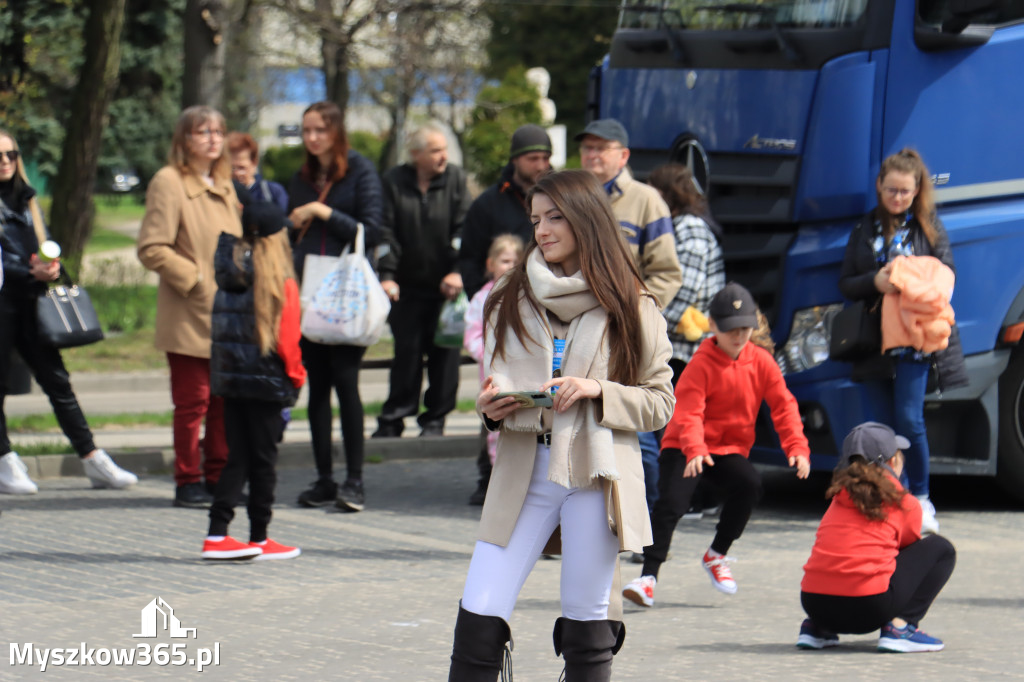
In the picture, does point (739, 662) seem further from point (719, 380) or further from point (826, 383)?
point (826, 383)

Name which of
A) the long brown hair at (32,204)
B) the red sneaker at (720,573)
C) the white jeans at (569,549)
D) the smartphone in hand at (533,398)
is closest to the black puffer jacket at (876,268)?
the red sneaker at (720,573)

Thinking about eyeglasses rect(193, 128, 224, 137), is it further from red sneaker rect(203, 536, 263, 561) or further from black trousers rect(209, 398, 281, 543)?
red sneaker rect(203, 536, 263, 561)

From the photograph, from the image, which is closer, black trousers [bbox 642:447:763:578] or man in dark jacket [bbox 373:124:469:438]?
black trousers [bbox 642:447:763:578]

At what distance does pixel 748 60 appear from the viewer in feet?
28.4

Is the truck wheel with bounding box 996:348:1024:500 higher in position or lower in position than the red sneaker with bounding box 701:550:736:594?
higher

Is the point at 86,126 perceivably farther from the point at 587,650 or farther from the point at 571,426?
the point at 587,650

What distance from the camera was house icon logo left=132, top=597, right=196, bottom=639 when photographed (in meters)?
5.72

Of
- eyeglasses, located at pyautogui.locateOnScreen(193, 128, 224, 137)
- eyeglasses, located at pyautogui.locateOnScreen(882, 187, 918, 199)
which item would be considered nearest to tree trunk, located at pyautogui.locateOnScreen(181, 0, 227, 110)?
eyeglasses, located at pyautogui.locateOnScreen(193, 128, 224, 137)

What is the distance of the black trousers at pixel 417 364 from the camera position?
1046 centimetres

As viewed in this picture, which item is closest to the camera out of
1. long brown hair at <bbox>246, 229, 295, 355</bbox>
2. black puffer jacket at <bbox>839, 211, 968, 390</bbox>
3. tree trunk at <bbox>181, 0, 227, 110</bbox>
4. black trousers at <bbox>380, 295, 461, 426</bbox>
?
long brown hair at <bbox>246, 229, 295, 355</bbox>

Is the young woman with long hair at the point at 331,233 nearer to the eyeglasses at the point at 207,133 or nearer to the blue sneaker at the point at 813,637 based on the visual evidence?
the eyeglasses at the point at 207,133

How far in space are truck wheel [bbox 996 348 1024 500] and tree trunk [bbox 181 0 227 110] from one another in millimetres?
10228

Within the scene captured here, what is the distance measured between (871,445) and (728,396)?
956 millimetres
